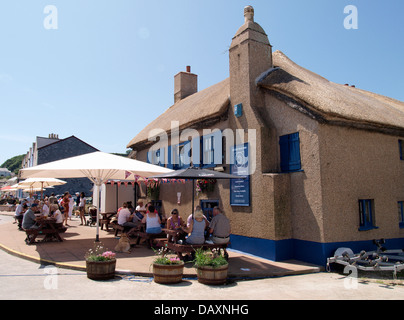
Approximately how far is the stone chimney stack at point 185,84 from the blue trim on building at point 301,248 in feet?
37.0

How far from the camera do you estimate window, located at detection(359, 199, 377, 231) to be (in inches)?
329

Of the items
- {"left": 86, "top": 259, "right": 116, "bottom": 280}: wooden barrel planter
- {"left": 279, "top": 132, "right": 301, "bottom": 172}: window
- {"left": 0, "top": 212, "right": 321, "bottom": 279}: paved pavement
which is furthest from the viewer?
{"left": 279, "top": 132, "right": 301, "bottom": 172}: window

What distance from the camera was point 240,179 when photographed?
9.29m

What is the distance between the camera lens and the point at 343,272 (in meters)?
7.20

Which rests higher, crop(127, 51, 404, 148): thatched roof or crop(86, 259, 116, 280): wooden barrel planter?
crop(127, 51, 404, 148): thatched roof

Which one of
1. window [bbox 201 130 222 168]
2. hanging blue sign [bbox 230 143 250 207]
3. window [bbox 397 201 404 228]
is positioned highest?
window [bbox 201 130 222 168]

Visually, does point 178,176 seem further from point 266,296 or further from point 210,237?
point 266,296

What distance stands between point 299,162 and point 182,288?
425 centimetres

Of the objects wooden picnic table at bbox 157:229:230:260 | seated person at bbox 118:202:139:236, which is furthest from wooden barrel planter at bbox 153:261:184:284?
seated person at bbox 118:202:139:236

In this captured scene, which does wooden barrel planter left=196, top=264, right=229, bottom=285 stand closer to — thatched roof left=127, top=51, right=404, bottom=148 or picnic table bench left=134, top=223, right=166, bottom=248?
picnic table bench left=134, top=223, right=166, bottom=248

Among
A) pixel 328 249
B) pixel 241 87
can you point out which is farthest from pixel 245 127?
pixel 328 249

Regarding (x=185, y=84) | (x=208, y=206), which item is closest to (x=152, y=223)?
(x=208, y=206)

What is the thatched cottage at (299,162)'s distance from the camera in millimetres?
7777

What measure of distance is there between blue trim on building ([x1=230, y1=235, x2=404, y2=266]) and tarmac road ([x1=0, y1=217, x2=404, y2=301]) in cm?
59
